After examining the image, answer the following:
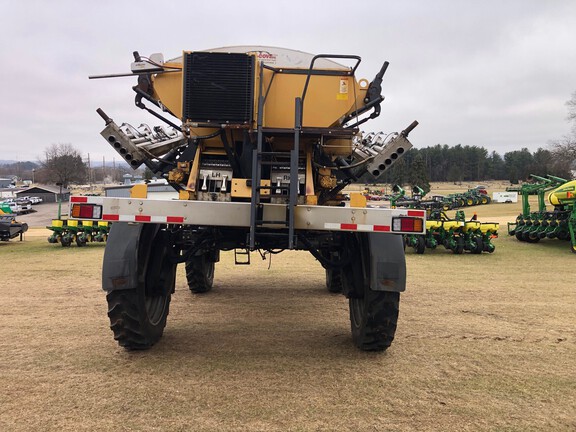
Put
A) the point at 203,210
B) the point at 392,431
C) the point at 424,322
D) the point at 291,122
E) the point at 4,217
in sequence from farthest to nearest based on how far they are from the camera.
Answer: the point at 4,217, the point at 424,322, the point at 291,122, the point at 203,210, the point at 392,431

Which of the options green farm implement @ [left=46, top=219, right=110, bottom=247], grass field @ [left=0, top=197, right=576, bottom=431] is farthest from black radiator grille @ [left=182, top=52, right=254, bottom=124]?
green farm implement @ [left=46, top=219, right=110, bottom=247]

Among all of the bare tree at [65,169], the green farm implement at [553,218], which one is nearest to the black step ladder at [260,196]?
the green farm implement at [553,218]

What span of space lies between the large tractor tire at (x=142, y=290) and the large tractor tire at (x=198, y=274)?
254 cm

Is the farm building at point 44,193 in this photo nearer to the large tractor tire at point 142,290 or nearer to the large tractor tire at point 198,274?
the large tractor tire at point 198,274

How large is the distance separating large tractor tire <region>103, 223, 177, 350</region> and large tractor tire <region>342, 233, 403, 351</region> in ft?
6.29

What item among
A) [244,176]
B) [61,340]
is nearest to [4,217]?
[61,340]

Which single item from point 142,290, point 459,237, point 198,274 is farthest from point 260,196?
point 459,237

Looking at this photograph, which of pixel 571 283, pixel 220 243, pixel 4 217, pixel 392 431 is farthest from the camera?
pixel 4 217

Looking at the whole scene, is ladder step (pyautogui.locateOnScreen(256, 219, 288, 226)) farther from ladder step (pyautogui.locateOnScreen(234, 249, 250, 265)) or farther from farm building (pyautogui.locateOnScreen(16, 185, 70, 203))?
farm building (pyautogui.locateOnScreen(16, 185, 70, 203))

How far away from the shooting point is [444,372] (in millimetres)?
4438

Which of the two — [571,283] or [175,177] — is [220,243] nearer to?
[175,177]

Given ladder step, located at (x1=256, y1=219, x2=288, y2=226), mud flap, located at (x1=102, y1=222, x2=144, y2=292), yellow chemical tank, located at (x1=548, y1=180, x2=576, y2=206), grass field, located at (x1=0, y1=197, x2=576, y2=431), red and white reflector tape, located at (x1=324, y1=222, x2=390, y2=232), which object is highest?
yellow chemical tank, located at (x1=548, y1=180, x2=576, y2=206)

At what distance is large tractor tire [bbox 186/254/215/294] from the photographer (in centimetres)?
793

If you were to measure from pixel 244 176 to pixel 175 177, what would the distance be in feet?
2.32
